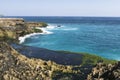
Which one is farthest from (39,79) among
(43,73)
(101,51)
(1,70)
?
(101,51)

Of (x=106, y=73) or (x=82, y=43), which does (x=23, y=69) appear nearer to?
(x=106, y=73)

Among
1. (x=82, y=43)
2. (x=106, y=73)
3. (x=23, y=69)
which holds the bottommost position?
(x=82, y=43)

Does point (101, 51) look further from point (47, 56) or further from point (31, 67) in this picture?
point (31, 67)

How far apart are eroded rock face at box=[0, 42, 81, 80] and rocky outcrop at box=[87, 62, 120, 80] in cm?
248

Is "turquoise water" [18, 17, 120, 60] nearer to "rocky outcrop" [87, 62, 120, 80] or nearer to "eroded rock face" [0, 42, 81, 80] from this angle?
"eroded rock face" [0, 42, 81, 80]

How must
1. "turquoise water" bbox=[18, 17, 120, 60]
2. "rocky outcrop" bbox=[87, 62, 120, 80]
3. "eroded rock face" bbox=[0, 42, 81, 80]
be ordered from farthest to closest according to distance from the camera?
1. "turquoise water" bbox=[18, 17, 120, 60]
2. "eroded rock face" bbox=[0, 42, 81, 80]
3. "rocky outcrop" bbox=[87, 62, 120, 80]

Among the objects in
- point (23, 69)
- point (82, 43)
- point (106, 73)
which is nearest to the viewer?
point (106, 73)

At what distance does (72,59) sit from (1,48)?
32.6 ft

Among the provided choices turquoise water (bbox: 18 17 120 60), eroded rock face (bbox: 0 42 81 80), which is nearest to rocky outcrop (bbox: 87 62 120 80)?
eroded rock face (bbox: 0 42 81 80)

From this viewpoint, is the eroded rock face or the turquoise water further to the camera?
the turquoise water

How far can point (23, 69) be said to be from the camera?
20141mm

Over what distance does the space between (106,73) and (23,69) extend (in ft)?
19.3

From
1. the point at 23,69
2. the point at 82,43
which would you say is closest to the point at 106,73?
the point at 23,69

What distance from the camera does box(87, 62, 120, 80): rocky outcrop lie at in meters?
17.1
